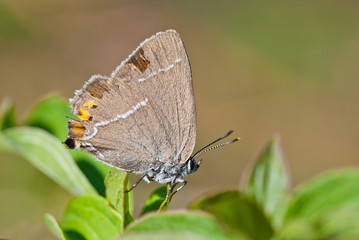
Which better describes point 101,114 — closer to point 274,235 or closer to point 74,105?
point 74,105

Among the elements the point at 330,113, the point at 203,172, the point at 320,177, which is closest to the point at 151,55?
the point at 320,177

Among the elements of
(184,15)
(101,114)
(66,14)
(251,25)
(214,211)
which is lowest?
(214,211)

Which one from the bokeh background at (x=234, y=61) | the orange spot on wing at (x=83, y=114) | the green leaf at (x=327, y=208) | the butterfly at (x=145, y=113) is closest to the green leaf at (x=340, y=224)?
the green leaf at (x=327, y=208)

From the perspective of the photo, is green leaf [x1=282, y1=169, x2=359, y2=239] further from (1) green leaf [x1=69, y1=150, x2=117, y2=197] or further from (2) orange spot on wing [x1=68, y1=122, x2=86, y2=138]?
(2) orange spot on wing [x1=68, y1=122, x2=86, y2=138]

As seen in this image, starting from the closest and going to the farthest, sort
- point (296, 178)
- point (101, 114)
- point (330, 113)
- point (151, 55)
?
point (151, 55) → point (101, 114) → point (296, 178) → point (330, 113)

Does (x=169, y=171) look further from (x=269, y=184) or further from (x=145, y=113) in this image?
(x=269, y=184)

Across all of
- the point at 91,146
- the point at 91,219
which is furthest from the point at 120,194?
the point at 91,146

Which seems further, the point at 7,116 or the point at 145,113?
the point at 145,113
